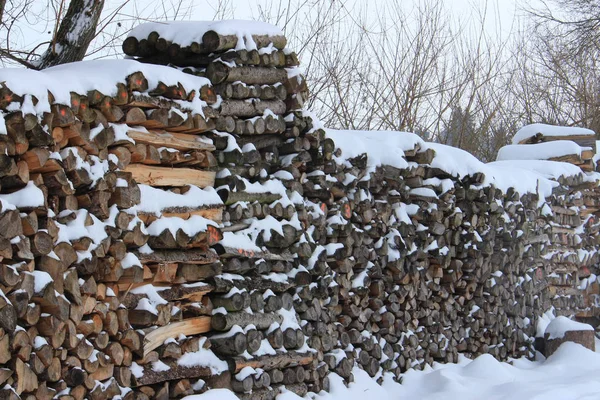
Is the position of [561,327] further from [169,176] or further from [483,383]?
[169,176]

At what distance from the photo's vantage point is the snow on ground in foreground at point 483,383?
691cm

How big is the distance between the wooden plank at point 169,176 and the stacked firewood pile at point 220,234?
0.01 meters

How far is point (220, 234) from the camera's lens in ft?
18.5

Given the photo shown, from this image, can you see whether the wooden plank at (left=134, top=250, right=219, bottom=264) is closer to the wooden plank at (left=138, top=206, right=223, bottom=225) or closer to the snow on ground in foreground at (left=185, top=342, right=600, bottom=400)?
the wooden plank at (left=138, top=206, right=223, bottom=225)

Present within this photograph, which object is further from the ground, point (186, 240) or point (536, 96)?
point (536, 96)

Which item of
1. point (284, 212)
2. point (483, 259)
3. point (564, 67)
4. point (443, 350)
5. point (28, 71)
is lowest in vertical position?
point (443, 350)

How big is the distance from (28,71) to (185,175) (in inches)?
53.6

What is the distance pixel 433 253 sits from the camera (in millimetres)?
8133

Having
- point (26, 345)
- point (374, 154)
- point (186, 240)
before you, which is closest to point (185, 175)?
point (186, 240)

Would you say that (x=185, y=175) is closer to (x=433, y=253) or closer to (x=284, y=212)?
(x=284, y=212)

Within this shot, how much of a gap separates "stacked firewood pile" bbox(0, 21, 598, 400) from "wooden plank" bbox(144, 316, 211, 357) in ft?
0.04

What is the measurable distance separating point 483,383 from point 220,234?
10.3 feet

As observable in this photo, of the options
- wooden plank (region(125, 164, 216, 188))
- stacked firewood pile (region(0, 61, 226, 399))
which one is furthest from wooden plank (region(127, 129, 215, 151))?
wooden plank (region(125, 164, 216, 188))

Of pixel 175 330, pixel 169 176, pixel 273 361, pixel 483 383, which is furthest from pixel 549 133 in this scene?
pixel 175 330
